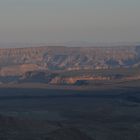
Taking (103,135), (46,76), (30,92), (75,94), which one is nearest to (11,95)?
(30,92)

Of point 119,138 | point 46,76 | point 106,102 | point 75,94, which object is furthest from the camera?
point 46,76

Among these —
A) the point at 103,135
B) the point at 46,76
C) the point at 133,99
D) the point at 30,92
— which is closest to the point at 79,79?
the point at 46,76

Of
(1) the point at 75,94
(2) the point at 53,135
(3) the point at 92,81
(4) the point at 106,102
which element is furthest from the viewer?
(3) the point at 92,81

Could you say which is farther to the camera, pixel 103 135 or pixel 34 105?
pixel 34 105

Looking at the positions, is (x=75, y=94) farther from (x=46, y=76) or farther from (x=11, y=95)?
(x=46, y=76)

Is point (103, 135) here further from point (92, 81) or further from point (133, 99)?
point (92, 81)

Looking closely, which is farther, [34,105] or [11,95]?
[11,95]

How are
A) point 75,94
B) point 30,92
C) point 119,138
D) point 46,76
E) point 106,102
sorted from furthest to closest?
point 46,76
point 30,92
point 75,94
point 106,102
point 119,138

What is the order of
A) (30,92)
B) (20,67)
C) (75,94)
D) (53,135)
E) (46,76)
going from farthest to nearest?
(20,67)
(46,76)
(30,92)
(75,94)
(53,135)
